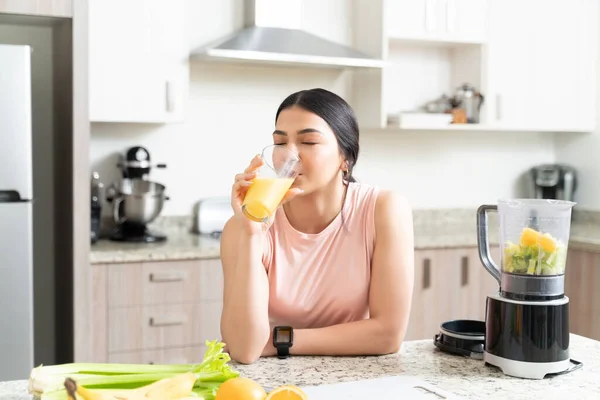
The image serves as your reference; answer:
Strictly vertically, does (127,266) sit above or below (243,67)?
below

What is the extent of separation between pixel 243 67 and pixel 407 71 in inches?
34.4

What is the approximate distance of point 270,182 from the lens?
156cm

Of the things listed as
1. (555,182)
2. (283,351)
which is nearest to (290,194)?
(283,351)

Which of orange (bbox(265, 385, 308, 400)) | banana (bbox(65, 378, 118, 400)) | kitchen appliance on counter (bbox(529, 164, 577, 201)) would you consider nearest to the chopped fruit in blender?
orange (bbox(265, 385, 308, 400))

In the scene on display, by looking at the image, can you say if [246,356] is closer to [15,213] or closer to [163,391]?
[163,391]

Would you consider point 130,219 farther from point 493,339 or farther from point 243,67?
point 493,339

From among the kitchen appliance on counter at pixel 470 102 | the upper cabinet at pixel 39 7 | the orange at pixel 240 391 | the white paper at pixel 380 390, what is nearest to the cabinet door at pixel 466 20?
the kitchen appliance on counter at pixel 470 102

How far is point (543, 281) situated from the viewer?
5.02ft

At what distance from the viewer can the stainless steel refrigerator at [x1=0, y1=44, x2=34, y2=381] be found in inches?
112

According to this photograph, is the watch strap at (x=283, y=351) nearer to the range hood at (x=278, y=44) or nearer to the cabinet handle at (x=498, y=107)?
the range hood at (x=278, y=44)

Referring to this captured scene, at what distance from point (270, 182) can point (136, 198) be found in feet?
6.32

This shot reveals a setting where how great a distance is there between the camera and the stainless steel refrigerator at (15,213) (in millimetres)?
2846

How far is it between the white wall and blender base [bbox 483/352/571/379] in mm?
2408

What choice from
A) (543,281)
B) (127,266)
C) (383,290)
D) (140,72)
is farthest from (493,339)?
(140,72)
